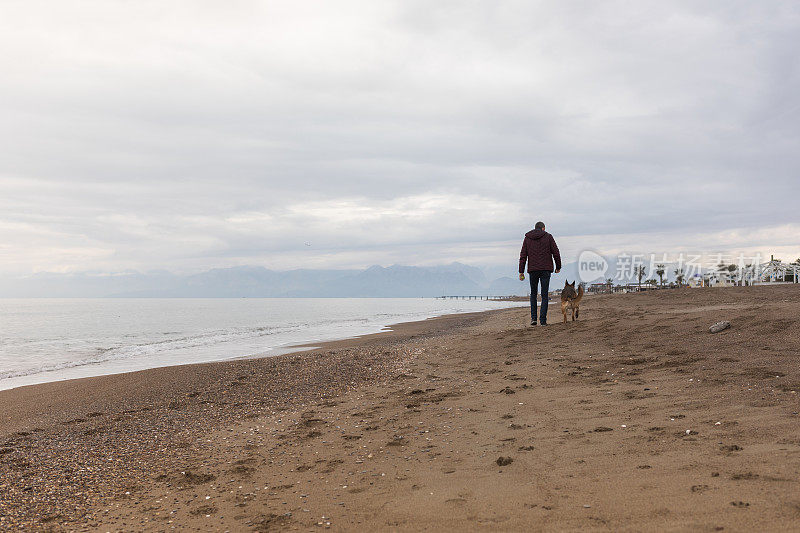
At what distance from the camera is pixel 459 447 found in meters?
5.07

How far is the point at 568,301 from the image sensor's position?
14883 millimetres

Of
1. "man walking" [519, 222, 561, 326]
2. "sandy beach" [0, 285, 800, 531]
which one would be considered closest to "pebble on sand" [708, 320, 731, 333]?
"sandy beach" [0, 285, 800, 531]

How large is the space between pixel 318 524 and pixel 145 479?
2395 mm

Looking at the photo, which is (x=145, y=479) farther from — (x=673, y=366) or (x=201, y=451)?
(x=673, y=366)

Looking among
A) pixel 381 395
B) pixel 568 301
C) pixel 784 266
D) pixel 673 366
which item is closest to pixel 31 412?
pixel 381 395

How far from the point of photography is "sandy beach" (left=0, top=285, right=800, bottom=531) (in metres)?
3.42

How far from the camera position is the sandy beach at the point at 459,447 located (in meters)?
3.42

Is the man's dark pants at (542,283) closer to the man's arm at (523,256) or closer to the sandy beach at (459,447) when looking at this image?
the man's arm at (523,256)

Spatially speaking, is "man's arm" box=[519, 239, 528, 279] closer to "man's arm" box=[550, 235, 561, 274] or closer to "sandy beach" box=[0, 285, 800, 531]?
"man's arm" box=[550, 235, 561, 274]

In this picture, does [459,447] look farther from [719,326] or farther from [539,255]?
Result: [539,255]

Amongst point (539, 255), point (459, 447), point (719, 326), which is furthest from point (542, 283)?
point (459, 447)

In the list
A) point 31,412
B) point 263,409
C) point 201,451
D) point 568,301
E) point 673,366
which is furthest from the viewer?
point 568,301

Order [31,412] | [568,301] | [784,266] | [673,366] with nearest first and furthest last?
1. [673,366]
2. [31,412]
3. [568,301]
4. [784,266]

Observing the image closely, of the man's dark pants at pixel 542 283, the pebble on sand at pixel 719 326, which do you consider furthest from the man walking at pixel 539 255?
the pebble on sand at pixel 719 326
